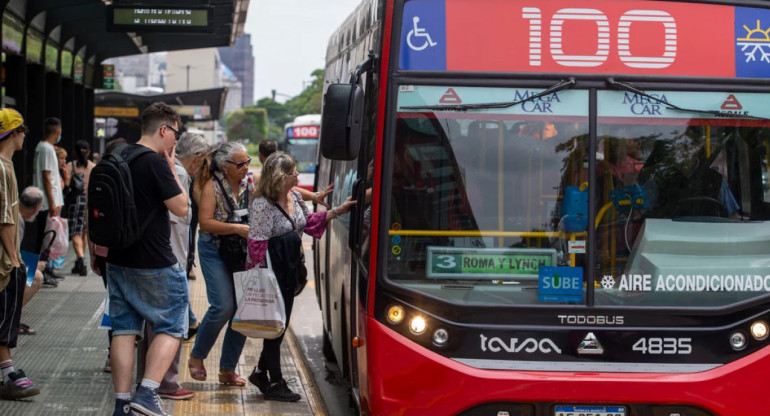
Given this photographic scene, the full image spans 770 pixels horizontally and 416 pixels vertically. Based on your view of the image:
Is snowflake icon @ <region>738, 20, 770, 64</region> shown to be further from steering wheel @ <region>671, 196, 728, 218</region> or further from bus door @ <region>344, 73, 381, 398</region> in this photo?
bus door @ <region>344, 73, 381, 398</region>

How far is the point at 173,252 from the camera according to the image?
271 inches

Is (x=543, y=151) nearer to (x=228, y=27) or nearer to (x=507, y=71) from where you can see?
(x=507, y=71)

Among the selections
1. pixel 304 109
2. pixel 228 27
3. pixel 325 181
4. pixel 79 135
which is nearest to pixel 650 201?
pixel 325 181

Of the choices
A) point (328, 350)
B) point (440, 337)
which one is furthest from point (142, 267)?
point (328, 350)

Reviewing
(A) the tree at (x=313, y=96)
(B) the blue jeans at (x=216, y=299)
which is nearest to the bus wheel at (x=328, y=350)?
(B) the blue jeans at (x=216, y=299)

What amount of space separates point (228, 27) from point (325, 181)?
904cm

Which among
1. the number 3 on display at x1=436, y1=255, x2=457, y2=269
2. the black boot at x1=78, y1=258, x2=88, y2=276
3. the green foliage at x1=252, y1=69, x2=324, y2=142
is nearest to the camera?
the number 3 on display at x1=436, y1=255, x2=457, y2=269

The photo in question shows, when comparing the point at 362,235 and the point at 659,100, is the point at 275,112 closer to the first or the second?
the point at 362,235

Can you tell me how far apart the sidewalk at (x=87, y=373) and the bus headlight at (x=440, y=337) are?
203cm

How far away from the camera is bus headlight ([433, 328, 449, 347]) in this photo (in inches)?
207

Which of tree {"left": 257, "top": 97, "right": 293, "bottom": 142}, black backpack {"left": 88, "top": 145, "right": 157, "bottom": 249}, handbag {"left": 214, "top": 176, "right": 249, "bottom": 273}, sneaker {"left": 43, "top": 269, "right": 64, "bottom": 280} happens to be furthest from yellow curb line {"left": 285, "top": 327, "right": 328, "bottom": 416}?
tree {"left": 257, "top": 97, "right": 293, "bottom": 142}

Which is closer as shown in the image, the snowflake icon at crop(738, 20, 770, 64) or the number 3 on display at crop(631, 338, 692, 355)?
the number 3 on display at crop(631, 338, 692, 355)

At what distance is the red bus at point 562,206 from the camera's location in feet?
17.3

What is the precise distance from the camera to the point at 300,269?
7.23m
